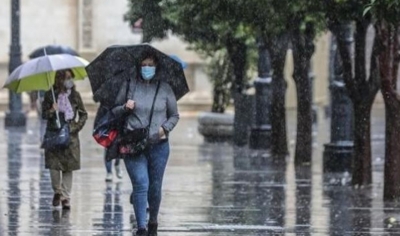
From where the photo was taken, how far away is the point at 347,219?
15.9 metres

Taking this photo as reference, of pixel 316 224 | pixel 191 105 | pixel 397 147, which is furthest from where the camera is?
pixel 191 105

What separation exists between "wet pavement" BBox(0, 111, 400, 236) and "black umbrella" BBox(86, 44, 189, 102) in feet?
4.65

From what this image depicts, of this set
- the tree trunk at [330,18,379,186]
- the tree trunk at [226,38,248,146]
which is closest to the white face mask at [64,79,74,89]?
the tree trunk at [330,18,379,186]

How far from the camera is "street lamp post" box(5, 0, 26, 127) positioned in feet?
119

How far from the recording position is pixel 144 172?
1328 cm

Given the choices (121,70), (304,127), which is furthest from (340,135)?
(121,70)

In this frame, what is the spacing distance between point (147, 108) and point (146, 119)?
0.32 ft

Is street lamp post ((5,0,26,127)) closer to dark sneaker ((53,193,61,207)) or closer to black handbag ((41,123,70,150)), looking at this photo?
dark sneaker ((53,193,61,207))

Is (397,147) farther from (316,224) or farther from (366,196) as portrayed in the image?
(316,224)

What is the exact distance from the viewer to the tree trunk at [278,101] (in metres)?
25.2

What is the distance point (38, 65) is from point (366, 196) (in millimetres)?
4657

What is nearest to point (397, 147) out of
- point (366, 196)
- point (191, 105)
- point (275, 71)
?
point (366, 196)

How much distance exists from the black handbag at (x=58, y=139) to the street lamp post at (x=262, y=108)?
12.2m

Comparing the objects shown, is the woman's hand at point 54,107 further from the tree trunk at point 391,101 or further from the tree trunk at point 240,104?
the tree trunk at point 240,104
